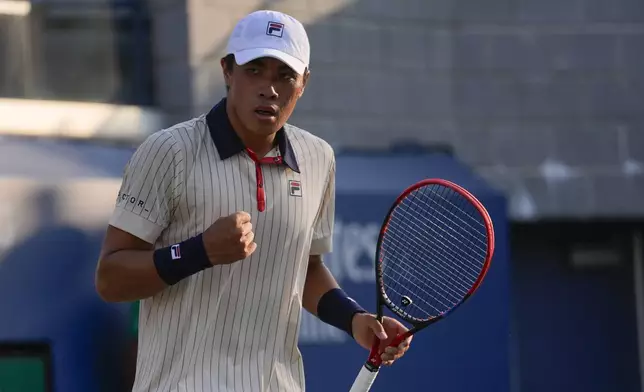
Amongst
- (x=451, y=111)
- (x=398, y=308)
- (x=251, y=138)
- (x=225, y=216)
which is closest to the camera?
(x=225, y=216)

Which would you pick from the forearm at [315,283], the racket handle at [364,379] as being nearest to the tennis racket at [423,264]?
the racket handle at [364,379]

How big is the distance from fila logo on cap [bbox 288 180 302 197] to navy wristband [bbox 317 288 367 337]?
375mm

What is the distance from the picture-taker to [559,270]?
7730 mm

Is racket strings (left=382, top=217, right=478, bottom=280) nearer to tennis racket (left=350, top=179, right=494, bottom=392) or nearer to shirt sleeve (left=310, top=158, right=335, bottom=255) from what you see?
tennis racket (left=350, top=179, right=494, bottom=392)

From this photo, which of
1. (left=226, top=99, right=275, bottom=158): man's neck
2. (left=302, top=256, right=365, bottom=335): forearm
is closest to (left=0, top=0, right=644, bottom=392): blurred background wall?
(left=302, top=256, right=365, bottom=335): forearm

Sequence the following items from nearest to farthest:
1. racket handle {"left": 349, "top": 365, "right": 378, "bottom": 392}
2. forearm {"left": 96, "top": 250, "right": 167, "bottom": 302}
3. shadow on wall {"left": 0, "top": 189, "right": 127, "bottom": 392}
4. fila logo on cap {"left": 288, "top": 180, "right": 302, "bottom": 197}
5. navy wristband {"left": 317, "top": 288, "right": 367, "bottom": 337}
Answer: forearm {"left": 96, "top": 250, "right": 167, "bottom": 302}
fila logo on cap {"left": 288, "top": 180, "right": 302, "bottom": 197}
racket handle {"left": 349, "top": 365, "right": 378, "bottom": 392}
navy wristband {"left": 317, "top": 288, "right": 367, "bottom": 337}
shadow on wall {"left": 0, "top": 189, "right": 127, "bottom": 392}

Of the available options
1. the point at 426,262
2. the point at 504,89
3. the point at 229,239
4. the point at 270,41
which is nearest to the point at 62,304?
the point at 426,262

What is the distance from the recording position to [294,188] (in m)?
3.42

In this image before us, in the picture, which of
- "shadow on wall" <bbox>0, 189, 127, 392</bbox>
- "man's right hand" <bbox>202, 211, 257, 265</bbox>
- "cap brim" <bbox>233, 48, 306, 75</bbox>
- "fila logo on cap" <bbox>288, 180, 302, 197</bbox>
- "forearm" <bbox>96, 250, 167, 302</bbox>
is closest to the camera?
"man's right hand" <bbox>202, 211, 257, 265</bbox>

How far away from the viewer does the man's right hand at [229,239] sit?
9.96 feet

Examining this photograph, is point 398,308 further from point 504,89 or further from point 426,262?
point 504,89

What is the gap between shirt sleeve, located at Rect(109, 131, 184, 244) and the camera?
3.22 metres

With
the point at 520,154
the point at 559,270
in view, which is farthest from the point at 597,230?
the point at 520,154

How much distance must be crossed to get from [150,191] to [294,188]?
1.22 feet
